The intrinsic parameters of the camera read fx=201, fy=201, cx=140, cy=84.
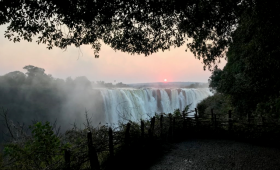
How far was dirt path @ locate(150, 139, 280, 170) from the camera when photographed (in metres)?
7.16

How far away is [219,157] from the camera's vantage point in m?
8.19

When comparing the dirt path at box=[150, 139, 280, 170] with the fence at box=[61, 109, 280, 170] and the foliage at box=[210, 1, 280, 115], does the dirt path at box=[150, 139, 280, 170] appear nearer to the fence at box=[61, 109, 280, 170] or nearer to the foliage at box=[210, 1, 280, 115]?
the fence at box=[61, 109, 280, 170]

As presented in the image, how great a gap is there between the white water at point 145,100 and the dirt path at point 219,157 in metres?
23.6

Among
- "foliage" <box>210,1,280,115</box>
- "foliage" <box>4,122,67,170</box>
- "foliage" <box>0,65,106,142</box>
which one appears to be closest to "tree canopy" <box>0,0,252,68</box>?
"foliage" <box>210,1,280,115</box>

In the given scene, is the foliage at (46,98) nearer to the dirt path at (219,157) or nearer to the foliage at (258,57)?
the foliage at (258,57)

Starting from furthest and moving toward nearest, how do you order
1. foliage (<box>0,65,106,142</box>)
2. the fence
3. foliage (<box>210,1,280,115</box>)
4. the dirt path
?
foliage (<box>0,65,106,142</box>) → the fence → the dirt path → foliage (<box>210,1,280,115</box>)

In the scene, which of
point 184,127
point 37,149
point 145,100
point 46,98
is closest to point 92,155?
point 37,149

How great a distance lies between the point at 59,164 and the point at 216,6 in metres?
7.46

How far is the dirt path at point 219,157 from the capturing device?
7155 millimetres

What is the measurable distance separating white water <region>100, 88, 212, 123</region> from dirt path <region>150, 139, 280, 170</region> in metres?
23.6

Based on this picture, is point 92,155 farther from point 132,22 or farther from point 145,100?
point 145,100

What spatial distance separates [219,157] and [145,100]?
28.7 m

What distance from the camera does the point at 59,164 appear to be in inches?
195

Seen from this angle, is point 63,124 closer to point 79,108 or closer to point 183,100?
point 79,108
